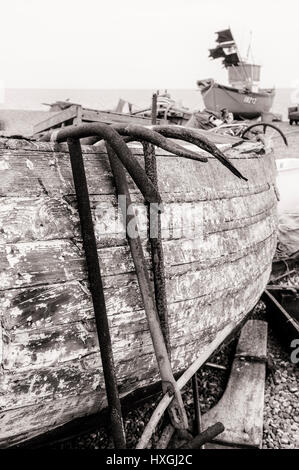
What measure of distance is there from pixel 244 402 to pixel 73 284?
5.61ft

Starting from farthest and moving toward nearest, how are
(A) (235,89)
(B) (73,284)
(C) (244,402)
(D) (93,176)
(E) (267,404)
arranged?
(A) (235,89), (E) (267,404), (C) (244,402), (D) (93,176), (B) (73,284)

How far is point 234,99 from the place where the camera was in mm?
25000

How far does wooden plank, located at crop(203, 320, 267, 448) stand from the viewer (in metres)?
2.37

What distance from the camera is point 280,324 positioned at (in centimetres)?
370

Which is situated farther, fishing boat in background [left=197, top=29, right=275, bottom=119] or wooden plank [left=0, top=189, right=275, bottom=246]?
fishing boat in background [left=197, top=29, right=275, bottom=119]

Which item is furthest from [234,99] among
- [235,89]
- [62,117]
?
[62,117]

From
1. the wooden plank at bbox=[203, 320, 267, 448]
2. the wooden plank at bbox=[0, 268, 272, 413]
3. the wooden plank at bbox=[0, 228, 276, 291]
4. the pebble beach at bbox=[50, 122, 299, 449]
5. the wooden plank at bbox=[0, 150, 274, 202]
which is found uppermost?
the wooden plank at bbox=[0, 150, 274, 202]

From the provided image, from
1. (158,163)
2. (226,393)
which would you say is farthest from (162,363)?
(226,393)

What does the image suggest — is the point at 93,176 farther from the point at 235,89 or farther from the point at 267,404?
the point at 235,89

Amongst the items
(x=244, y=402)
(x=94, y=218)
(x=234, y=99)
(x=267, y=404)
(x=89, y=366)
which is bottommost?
(x=267, y=404)

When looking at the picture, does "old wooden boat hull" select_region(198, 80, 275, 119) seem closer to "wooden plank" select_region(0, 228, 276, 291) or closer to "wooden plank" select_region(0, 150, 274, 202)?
"wooden plank" select_region(0, 150, 274, 202)

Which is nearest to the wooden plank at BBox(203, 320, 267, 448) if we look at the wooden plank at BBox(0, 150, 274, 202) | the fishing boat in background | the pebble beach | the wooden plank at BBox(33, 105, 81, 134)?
the pebble beach

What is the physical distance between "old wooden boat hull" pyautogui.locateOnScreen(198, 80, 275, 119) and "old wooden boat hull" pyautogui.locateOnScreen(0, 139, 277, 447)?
23072mm
